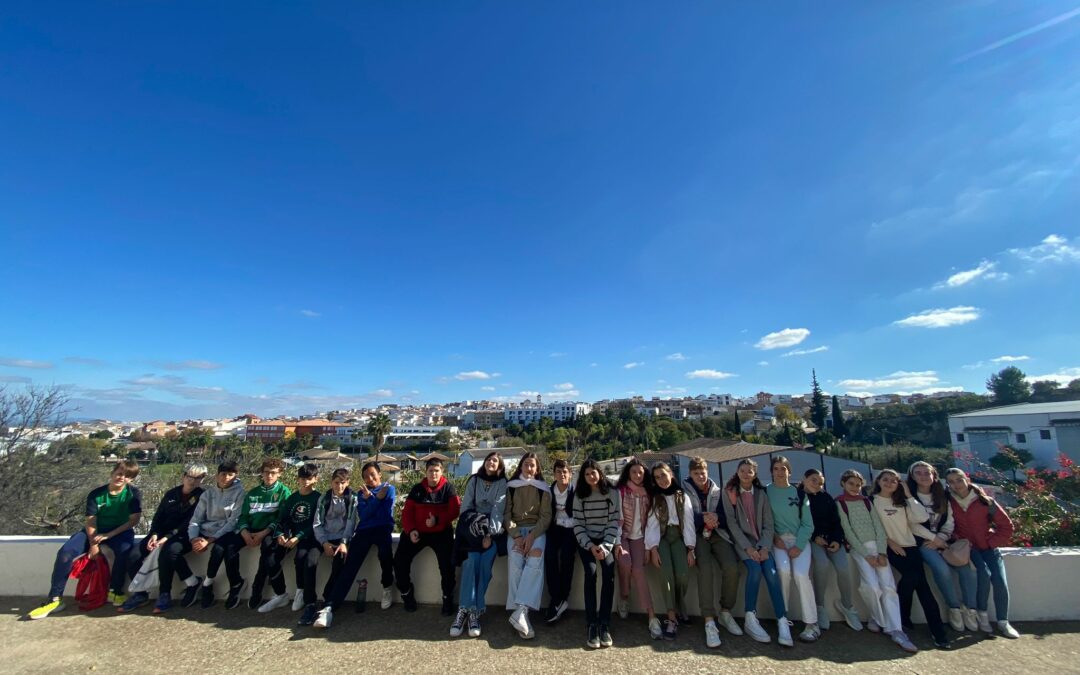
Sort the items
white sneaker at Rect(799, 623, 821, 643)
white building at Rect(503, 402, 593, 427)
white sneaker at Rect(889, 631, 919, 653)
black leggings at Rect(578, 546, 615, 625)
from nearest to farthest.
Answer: white sneaker at Rect(889, 631, 919, 653), white sneaker at Rect(799, 623, 821, 643), black leggings at Rect(578, 546, 615, 625), white building at Rect(503, 402, 593, 427)

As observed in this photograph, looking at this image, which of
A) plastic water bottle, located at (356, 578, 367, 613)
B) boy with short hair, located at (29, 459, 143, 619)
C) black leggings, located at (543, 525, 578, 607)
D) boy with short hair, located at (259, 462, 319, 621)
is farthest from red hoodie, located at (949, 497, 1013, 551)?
boy with short hair, located at (29, 459, 143, 619)

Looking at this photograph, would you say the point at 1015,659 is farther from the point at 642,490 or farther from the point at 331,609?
the point at 331,609

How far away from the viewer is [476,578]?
3.16 m

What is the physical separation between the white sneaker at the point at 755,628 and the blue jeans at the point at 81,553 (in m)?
4.83

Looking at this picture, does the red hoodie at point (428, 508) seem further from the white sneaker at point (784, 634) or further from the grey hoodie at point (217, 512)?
the white sneaker at point (784, 634)

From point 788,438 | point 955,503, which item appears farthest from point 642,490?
point 788,438

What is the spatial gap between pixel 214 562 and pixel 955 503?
19.1 feet

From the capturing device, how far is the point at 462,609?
9.78 ft

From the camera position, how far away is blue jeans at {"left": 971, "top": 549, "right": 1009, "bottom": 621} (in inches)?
117

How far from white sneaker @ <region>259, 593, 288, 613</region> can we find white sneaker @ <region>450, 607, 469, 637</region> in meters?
1.45

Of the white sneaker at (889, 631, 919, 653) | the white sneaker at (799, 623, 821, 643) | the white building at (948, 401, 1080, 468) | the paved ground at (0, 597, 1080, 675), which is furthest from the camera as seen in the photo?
the white building at (948, 401, 1080, 468)

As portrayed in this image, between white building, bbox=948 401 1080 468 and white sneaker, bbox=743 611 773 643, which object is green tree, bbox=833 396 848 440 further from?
white sneaker, bbox=743 611 773 643

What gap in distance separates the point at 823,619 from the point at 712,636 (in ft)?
2.96

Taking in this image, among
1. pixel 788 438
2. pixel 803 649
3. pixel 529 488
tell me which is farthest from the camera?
pixel 788 438
